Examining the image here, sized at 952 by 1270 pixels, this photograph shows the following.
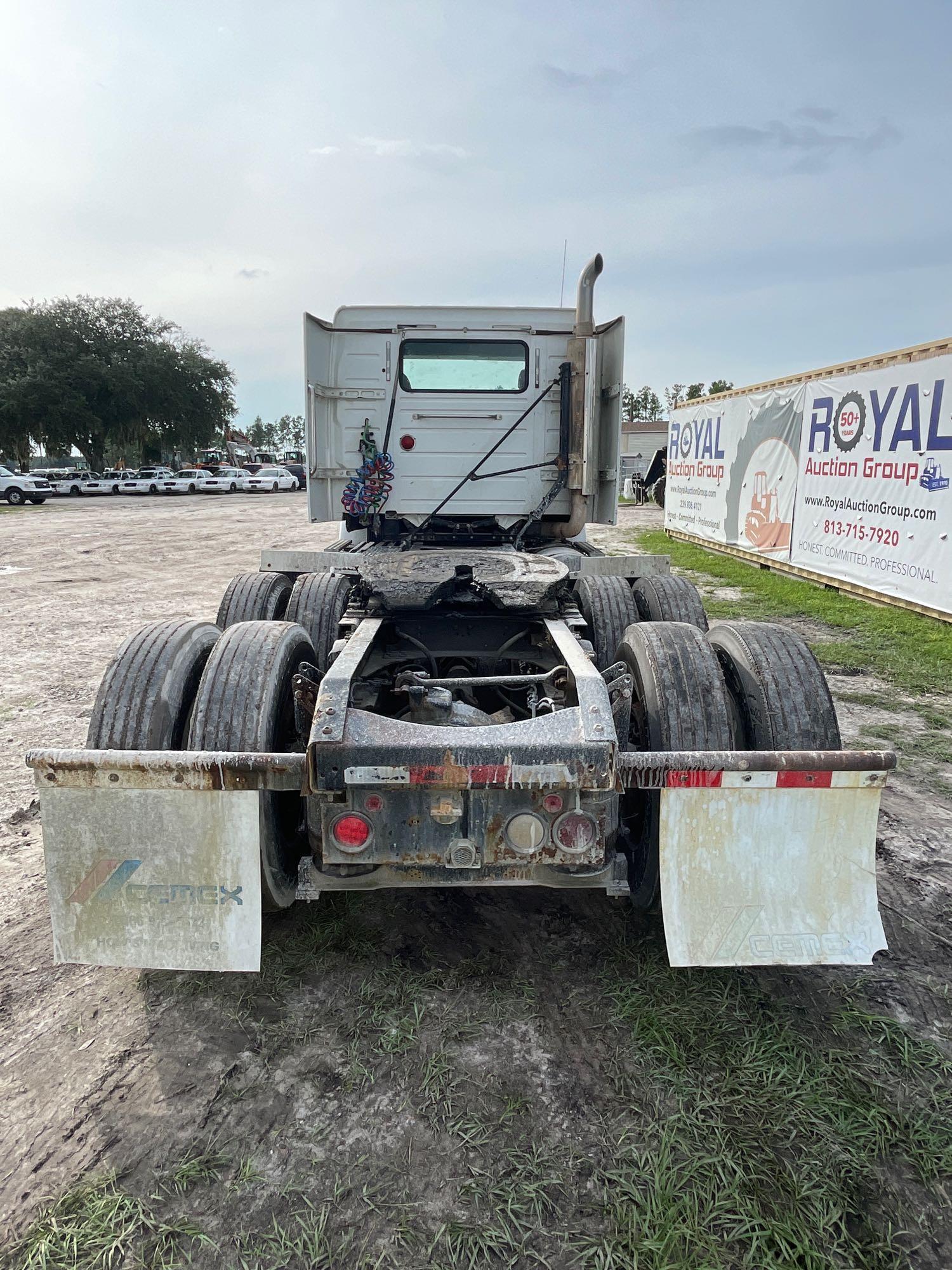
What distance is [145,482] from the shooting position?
39.7 m

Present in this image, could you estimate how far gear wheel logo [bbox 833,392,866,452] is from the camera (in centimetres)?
1068

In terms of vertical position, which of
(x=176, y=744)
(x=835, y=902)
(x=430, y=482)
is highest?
(x=430, y=482)

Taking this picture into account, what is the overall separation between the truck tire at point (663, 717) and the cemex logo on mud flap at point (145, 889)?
4.64ft

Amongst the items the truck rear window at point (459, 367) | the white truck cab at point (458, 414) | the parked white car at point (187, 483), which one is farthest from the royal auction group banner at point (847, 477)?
the parked white car at point (187, 483)

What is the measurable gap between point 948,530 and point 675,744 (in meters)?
7.58

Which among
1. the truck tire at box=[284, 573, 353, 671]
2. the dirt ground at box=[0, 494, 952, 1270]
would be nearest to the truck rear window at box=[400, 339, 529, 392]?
the truck tire at box=[284, 573, 353, 671]

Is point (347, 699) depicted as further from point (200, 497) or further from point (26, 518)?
point (200, 497)

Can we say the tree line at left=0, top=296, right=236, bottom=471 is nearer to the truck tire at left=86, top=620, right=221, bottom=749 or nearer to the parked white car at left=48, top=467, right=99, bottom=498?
the parked white car at left=48, top=467, right=99, bottom=498

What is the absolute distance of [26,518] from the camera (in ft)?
79.1

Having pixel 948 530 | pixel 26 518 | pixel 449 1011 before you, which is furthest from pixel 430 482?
pixel 26 518

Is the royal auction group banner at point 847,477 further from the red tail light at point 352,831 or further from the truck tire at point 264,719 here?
the red tail light at point 352,831

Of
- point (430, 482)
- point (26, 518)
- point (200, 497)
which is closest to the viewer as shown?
point (430, 482)

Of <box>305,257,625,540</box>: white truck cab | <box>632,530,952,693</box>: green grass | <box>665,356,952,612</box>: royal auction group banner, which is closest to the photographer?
<box>305,257,625,540</box>: white truck cab

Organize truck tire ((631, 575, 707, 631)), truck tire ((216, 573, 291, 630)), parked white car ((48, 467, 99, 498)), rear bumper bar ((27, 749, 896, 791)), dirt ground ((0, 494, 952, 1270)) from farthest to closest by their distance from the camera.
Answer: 1. parked white car ((48, 467, 99, 498))
2. truck tire ((216, 573, 291, 630))
3. truck tire ((631, 575, 707, 631))
4. rear bumper bar ((27, 749, 896, 791))
5. dirt ground ((0, 494, 952, 1270))
